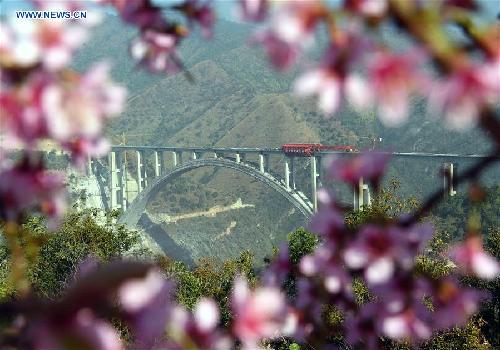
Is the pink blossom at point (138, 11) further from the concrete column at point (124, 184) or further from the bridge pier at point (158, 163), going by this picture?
the concrete column at point (124, 184)

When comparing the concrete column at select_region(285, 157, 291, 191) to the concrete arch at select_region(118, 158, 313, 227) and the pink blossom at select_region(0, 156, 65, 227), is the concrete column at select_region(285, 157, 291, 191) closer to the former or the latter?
the concrete arch at select_region(118, 158, 313, 227)

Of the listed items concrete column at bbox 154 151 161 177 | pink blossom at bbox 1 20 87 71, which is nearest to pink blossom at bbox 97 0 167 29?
pink blossom at bbox 1 20 87 71

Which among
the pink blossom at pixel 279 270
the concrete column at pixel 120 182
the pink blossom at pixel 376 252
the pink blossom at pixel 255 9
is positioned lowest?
the concrete column at pixel 120 182

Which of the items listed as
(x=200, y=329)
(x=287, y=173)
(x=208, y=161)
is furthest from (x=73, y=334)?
(x=208, y=161)

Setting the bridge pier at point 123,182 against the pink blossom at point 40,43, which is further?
the bridge pier at point 123,182

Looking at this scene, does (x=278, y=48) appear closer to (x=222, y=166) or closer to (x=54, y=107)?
(x=54, y=107)

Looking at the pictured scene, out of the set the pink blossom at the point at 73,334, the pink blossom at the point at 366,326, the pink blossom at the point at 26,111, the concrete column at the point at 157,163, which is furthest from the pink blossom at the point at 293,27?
the concrete column at the point at 157,163
